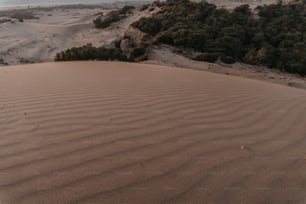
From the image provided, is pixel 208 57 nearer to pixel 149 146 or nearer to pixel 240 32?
pixel 240 32

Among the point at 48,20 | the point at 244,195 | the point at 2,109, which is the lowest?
the point at 48,20

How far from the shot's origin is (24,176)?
2.39 meters

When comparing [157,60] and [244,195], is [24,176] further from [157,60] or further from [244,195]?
[157,60]

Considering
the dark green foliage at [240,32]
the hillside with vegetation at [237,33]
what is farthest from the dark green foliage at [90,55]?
the dark green foliage at [240,32]

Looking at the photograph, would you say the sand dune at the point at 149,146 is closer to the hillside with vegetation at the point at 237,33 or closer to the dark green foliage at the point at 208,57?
the dark green foliage at the point at 208,57

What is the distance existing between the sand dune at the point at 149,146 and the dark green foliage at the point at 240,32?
20.5ft

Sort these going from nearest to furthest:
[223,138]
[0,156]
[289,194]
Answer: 1. [289,194]
2. [0,156]
3. [223,138]

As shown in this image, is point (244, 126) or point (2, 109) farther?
point (2, 109)

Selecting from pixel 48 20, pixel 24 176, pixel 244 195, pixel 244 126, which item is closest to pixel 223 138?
pixel 244 126

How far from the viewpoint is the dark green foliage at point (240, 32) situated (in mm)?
11094

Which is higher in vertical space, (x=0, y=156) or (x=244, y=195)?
(x=244, y=195)

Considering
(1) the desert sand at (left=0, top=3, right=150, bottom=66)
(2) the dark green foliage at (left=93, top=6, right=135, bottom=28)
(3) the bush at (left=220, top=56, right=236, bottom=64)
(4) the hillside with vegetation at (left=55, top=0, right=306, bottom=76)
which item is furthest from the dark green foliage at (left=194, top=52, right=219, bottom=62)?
(2) the dark green foliage at (left=93, top=6, right=135, bottom=28)

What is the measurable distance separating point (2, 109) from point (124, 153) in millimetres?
2206

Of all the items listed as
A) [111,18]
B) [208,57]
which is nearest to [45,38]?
[111,18]
